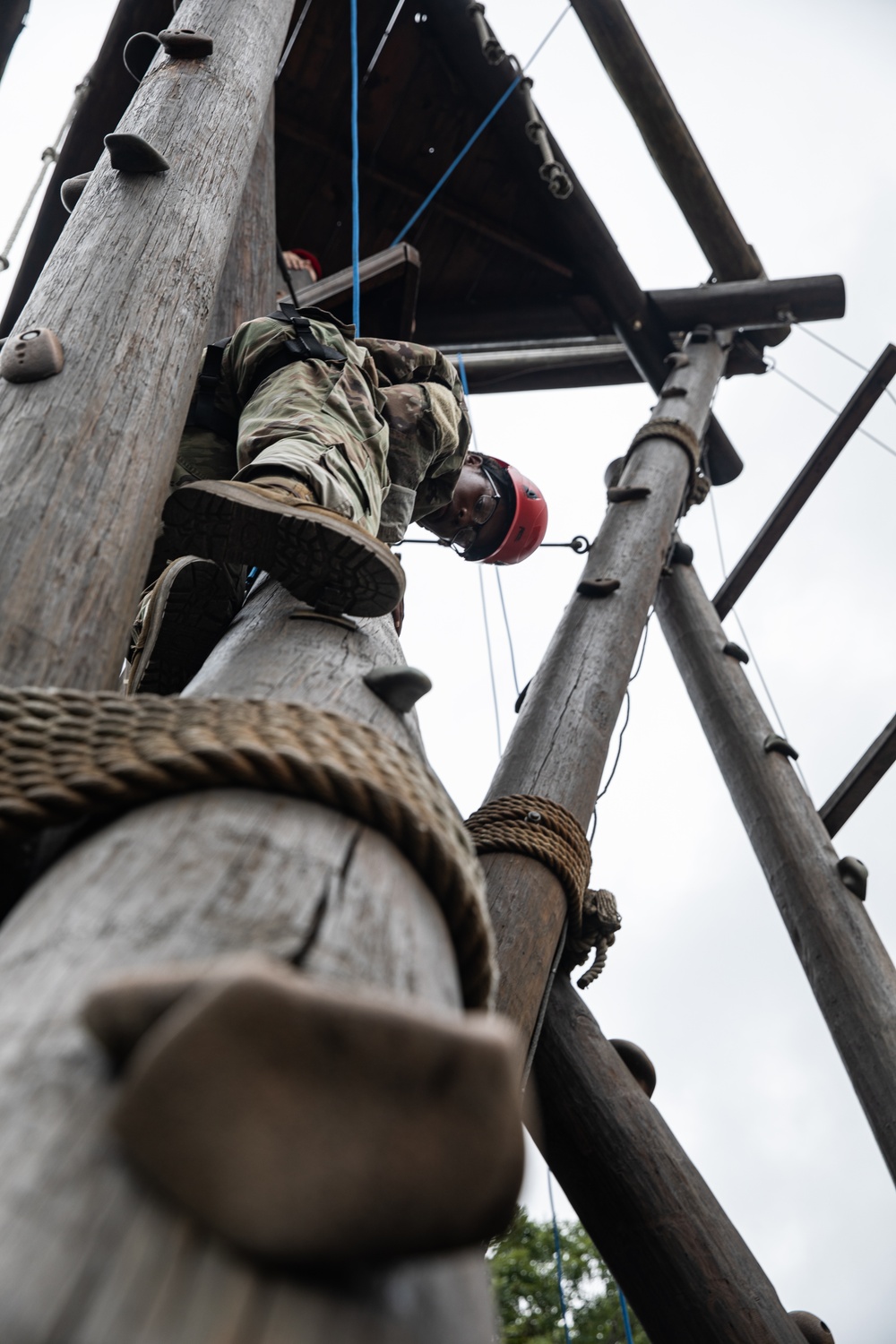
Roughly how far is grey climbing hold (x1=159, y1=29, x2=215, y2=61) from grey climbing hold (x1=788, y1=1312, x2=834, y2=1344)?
287cm

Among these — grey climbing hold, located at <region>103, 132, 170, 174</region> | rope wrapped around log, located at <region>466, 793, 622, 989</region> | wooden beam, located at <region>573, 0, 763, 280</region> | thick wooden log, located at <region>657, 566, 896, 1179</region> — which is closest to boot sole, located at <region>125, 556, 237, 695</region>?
grey climbing hold, located at <region>103, 132, 170, 174</region>

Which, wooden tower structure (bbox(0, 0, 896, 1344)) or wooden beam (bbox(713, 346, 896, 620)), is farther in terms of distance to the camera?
wooden beam (bbox(713, 346, 896, 620))

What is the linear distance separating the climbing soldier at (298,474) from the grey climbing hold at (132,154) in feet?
1.16

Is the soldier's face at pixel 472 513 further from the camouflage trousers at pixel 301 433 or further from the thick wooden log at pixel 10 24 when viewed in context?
the thick wooden log at pixel 10 24

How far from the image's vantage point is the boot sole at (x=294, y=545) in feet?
4.89

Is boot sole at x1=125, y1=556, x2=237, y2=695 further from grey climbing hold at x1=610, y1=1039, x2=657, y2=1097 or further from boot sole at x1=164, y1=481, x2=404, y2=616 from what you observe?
grey climbing hold at x1=610, y1=1039, x2=657, y2=1097

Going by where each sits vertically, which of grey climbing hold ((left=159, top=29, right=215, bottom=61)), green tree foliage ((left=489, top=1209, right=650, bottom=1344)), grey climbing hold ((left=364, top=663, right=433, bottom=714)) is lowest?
green tree foliage ((left=489, top=1209, right=650, bottom=1344))

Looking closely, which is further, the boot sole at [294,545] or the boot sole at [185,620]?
the boot sole at [185,620]

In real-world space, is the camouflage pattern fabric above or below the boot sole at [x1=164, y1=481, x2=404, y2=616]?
above

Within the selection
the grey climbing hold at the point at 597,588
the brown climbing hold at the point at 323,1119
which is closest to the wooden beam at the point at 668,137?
the grey climbing hold at the point at 597,588

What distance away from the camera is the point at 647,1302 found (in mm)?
2217

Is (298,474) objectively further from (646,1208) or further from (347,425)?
(646,1208)

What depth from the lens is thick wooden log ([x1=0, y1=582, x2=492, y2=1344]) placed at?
492 mm

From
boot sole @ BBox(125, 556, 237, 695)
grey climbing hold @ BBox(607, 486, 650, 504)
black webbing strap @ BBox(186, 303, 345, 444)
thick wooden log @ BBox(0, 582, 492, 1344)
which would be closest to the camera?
thick wooden log @ BBox(0, 582, 492, 1344)
